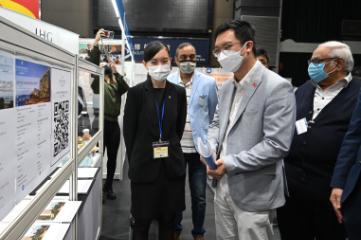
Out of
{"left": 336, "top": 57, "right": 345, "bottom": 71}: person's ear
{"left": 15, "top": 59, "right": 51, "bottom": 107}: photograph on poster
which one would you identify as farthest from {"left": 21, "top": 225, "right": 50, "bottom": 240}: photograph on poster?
{"left": 336, "top": 57, "right": 345, "bottom": 71}: person's ear

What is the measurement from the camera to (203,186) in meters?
2.23

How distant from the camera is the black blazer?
1.65m

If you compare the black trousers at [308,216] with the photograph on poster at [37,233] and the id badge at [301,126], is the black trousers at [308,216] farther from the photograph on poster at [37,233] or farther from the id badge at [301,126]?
the photograph on poster at [37,233]

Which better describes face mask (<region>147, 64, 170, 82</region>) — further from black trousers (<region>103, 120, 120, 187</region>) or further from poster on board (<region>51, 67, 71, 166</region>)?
black trousers (<region>103, 120, 120, 187</region>)

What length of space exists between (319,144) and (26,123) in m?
1.42

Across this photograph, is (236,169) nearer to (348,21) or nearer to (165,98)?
(165,98)

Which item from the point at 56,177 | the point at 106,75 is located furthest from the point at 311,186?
the point at 106,75

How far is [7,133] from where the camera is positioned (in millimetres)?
702

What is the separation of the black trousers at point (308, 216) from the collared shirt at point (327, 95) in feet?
1.42

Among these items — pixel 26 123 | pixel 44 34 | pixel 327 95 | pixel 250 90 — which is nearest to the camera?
pixel 26 123

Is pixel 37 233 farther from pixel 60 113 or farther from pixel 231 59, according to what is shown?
pixel 231 59

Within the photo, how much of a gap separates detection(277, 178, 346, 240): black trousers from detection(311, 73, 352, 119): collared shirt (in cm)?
43

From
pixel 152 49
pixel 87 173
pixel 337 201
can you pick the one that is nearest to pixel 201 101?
pixel 152 49

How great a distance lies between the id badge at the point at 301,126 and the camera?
152 centimetres
